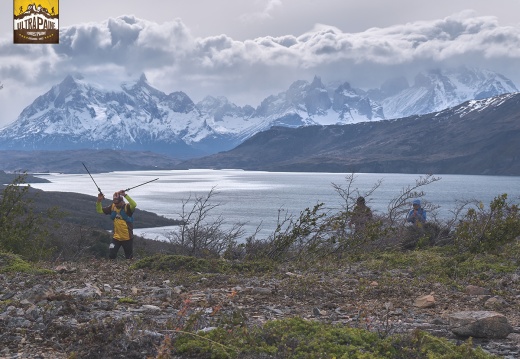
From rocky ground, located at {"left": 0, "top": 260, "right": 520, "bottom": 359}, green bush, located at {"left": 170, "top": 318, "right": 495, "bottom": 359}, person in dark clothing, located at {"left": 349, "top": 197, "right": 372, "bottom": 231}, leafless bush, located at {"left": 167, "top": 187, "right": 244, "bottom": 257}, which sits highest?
person in dark clothing, located at {"left": 349, "top": 197, "right": 372, "bottom": 231}

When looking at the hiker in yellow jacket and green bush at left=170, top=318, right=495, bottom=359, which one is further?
the hiker in yellow jacket

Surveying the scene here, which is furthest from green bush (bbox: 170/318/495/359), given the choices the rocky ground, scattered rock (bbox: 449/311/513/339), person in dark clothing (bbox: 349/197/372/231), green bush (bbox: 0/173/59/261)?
green bush (bbox: 0/173/59/261)

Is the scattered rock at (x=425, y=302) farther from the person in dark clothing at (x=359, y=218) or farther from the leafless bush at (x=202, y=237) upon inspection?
the person in dark clothing at (x=359, y=218)

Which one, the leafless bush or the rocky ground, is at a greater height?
the rocky ground

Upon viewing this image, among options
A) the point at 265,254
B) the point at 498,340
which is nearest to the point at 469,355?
the point at 498,340

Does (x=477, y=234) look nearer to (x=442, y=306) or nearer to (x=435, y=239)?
(x=435, y=239)

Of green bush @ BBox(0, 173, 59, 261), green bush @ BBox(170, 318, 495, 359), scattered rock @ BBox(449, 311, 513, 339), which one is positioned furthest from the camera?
green bush @ BBox(0, 173, 59, 261)

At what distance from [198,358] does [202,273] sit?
5307 millimetres

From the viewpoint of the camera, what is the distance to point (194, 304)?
7.48m

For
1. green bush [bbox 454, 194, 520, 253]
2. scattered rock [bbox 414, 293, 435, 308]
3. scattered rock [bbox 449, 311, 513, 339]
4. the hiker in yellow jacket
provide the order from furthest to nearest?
the hiker in yellow jacket → green bush [bbox 454, 194, 520, 253] → scattered rock [bbox 414, 293, 435, 308] → scattered rock [bbox 449, 311, 513, 339]

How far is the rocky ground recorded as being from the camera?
542 cm

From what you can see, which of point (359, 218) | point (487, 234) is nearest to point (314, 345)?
point (487, 234)

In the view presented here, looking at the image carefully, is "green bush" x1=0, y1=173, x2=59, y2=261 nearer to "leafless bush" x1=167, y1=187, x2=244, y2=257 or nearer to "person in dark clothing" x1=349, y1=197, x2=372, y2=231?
"leafless bush" x1=167, y1=187, x2=244, y2=257

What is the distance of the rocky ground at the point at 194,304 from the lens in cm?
542
